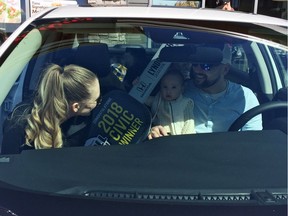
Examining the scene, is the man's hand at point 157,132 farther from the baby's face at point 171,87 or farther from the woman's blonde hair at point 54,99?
the woman's blonde hair at point 54,99

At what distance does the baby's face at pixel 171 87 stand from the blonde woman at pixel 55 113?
0.35 m

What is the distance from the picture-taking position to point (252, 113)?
1.97m

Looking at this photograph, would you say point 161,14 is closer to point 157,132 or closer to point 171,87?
point 171,87

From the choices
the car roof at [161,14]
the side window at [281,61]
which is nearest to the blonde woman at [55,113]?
the car roof at [161,14]

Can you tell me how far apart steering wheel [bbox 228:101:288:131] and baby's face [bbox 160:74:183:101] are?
32cm

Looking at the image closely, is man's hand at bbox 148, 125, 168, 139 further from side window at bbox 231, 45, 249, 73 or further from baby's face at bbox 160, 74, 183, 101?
side window at bbox 231, 45, 249, 73

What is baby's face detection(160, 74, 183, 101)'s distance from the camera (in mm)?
2053

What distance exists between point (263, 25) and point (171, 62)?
0.49 metres

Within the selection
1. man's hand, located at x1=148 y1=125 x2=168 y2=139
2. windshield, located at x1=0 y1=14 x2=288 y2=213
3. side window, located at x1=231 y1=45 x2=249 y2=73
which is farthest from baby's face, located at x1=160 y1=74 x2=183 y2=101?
side window, located at x1=231 y1=45 x2=249 y2=73

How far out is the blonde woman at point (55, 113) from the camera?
5.65 ft

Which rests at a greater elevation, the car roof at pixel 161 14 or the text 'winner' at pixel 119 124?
the car roof at pixel 161 14

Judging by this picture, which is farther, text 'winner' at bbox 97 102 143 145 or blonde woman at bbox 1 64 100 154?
text 'winner' at bbox 97 102 143 145

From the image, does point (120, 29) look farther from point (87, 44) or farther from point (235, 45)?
point (235, 45)

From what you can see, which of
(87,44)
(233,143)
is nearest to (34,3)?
(87,44)
